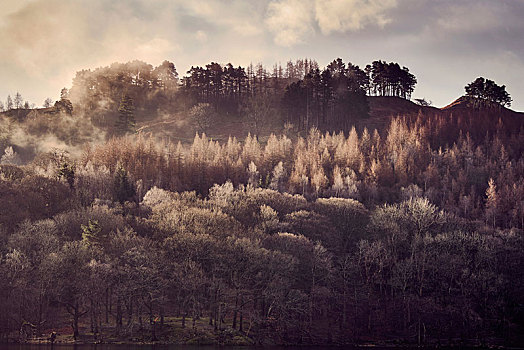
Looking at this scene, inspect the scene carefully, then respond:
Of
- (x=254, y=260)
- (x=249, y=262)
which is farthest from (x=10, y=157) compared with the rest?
(x=254, y=260)

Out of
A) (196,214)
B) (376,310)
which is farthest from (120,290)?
(376,310)

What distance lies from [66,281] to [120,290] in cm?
860

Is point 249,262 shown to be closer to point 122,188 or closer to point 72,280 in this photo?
point 72,280

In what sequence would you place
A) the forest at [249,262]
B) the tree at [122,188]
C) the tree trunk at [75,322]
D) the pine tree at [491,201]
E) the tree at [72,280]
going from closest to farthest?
1. the tree trunk at [75,322]
2. the tree at [72,280]
3. the forest at [249,262]
4. the tree at [122,188]
5. the pine tree at [491,201]

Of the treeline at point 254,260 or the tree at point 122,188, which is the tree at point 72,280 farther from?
the tree at point 122,188

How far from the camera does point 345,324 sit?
93938 millimetres

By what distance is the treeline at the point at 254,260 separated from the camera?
83.7m

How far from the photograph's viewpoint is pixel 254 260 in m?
89.8

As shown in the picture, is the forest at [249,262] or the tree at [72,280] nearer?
the tree at [72,280]

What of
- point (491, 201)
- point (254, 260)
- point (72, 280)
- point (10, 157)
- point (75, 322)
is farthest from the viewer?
point (10, 157)

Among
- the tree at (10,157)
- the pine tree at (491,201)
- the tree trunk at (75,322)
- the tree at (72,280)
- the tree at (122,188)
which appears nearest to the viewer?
the tree trunk at (75,322)

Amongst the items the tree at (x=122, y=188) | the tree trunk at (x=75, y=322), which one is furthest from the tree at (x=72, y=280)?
the tree at (x=122, y=188)

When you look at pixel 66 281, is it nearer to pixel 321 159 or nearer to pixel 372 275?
pixel 372 275

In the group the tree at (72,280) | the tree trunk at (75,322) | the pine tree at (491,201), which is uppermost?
the pine tree at (491,201)
